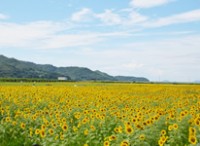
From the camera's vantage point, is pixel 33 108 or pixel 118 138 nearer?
pixel 118 138

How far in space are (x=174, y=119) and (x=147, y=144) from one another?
10.5ft

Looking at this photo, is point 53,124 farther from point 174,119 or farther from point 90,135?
point 174,119

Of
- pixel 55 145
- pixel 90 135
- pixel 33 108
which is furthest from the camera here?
pixel 33 108

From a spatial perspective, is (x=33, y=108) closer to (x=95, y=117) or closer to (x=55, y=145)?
(x=95, y=117)

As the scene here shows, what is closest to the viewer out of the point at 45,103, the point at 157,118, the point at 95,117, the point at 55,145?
the point at 55,145

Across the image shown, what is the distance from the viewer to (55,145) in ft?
30.9

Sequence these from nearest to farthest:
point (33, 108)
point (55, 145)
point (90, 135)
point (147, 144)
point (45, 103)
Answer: point (147, 144) < point (55, 145) < point (90, 135) < point (33, 108) < point (45, 103)

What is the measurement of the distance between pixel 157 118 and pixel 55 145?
3.18m

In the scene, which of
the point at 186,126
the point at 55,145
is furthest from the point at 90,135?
the point at 186,126

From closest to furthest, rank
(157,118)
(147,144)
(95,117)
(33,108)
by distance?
(147,144) → (157,118) → (95,117) → (33,108)

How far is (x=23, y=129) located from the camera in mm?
12359

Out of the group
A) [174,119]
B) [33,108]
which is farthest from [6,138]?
[174,119]

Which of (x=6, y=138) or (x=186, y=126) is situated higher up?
(x=186, y=126)

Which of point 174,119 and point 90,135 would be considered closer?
point 90,135
